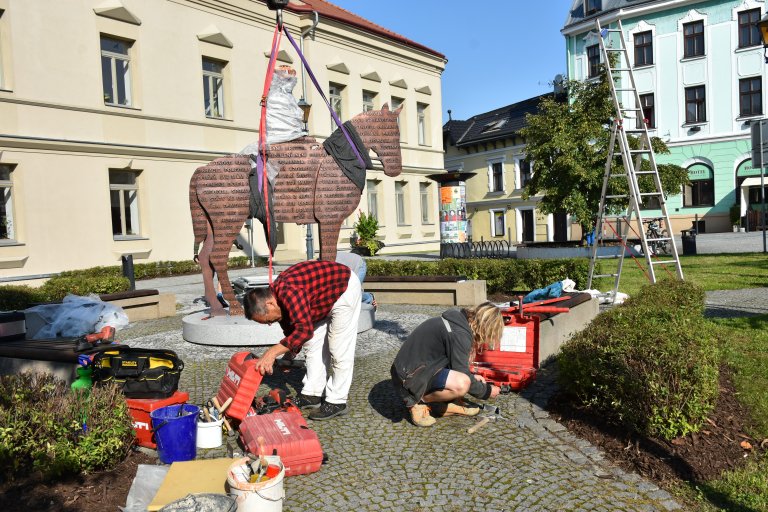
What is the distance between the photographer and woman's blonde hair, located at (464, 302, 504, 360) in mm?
5145

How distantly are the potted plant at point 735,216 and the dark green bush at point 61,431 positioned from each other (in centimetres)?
3798

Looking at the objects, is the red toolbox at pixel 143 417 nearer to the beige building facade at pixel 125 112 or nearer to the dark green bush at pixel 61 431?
the dark green bush at pixel 61 431

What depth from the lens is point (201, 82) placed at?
23375 millimetres

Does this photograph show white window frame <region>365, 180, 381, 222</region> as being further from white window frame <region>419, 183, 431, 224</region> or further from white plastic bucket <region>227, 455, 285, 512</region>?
white plastic bucket <region>227, 455, 285, 512</region>

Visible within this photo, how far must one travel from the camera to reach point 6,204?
1862 centimetres

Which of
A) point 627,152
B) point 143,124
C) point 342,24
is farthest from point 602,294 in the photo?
point 342,24

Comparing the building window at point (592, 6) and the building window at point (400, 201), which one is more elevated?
the building window at point (592, 6)

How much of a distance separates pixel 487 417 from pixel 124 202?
1901 cm

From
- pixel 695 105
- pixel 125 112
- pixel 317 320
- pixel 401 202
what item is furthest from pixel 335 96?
pixel 317 320

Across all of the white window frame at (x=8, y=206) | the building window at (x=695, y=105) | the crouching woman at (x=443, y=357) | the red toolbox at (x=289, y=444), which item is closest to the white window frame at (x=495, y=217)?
the building window at (x=695, y=105)

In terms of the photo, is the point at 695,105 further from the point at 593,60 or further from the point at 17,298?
the point at 17,298

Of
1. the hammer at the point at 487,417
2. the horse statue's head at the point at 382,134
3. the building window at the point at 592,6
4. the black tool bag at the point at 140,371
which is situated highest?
the building window at the point at 592,6

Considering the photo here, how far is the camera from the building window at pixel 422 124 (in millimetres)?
34781

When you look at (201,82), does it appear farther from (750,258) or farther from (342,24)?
(750,258)
